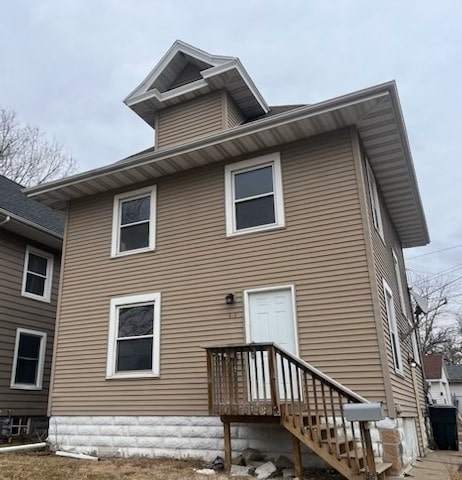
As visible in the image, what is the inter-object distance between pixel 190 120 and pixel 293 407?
6211mm

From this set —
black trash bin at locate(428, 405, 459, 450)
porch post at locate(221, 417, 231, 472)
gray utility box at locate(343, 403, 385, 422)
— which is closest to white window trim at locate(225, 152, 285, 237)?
porch post at locate(221, 417, 231, 472)

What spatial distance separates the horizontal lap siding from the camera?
6.35 metres

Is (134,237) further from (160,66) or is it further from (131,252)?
(160,66)

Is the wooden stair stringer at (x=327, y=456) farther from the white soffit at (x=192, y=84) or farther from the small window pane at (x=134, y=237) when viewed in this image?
the white soffit at (x=192, y=84)

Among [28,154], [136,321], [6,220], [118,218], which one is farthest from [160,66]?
[28,154]

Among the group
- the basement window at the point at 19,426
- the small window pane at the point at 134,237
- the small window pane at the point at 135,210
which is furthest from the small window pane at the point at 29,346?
the small window pane at the point at 135,210

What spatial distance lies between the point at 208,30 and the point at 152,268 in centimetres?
1191

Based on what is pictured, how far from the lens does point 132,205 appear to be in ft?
29.4

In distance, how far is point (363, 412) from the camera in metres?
4.40

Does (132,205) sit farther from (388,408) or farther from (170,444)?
(388,408)

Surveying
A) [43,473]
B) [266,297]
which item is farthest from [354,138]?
[43,473]

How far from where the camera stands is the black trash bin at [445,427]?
349 inches

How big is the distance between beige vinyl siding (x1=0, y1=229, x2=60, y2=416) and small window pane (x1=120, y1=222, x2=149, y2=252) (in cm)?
343

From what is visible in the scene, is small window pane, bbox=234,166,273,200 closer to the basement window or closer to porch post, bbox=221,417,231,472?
porch post, bbox=221,417,231,472
